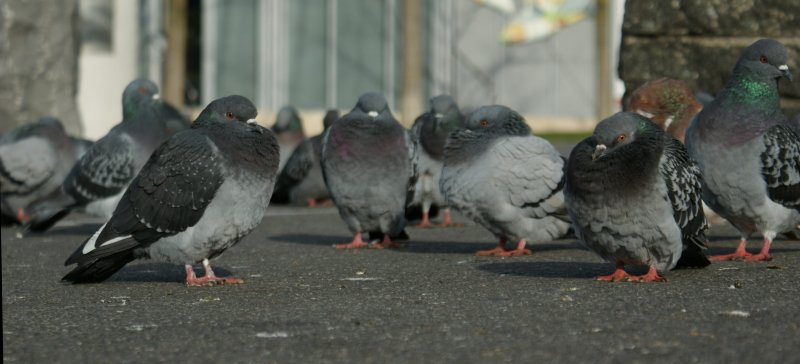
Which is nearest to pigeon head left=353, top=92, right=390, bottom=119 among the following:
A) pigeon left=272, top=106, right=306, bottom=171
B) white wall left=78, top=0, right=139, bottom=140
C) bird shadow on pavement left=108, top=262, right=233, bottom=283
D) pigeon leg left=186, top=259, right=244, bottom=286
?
bird shadow on pavement left=108, top=262, right=233, bottom=283

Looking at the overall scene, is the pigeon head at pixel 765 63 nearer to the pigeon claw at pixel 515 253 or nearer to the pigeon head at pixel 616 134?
the pigeon head at pixel 616 134

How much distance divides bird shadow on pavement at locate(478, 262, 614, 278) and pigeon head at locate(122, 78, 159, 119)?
3.21 meters

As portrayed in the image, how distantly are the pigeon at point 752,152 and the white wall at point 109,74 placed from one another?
48.1ft

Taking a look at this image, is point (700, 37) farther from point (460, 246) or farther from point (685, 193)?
point (685, 193)

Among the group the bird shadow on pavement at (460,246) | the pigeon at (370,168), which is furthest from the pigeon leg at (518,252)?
the pigeon at (370,168)

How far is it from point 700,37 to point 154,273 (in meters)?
5.13

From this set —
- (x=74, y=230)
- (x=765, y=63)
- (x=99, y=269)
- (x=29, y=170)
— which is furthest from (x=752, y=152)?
(x=29, y=170)

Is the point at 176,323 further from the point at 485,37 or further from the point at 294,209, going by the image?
the point at 485,37

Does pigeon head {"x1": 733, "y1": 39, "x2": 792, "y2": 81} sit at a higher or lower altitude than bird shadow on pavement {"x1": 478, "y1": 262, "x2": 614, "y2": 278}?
higher

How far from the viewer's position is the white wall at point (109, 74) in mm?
20703

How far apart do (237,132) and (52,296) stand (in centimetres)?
116

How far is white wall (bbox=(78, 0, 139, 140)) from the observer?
67.9ft

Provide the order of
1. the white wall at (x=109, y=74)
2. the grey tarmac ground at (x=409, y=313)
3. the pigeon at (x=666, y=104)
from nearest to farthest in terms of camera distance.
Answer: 1. the grey tarmac ground at (x=409, y=313)
2. the pigeon at (x=666, y=104)
3. the white wall at (x=109, y=74)

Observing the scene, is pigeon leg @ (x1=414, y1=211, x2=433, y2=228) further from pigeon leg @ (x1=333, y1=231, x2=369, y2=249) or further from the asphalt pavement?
the asphalt pavement
